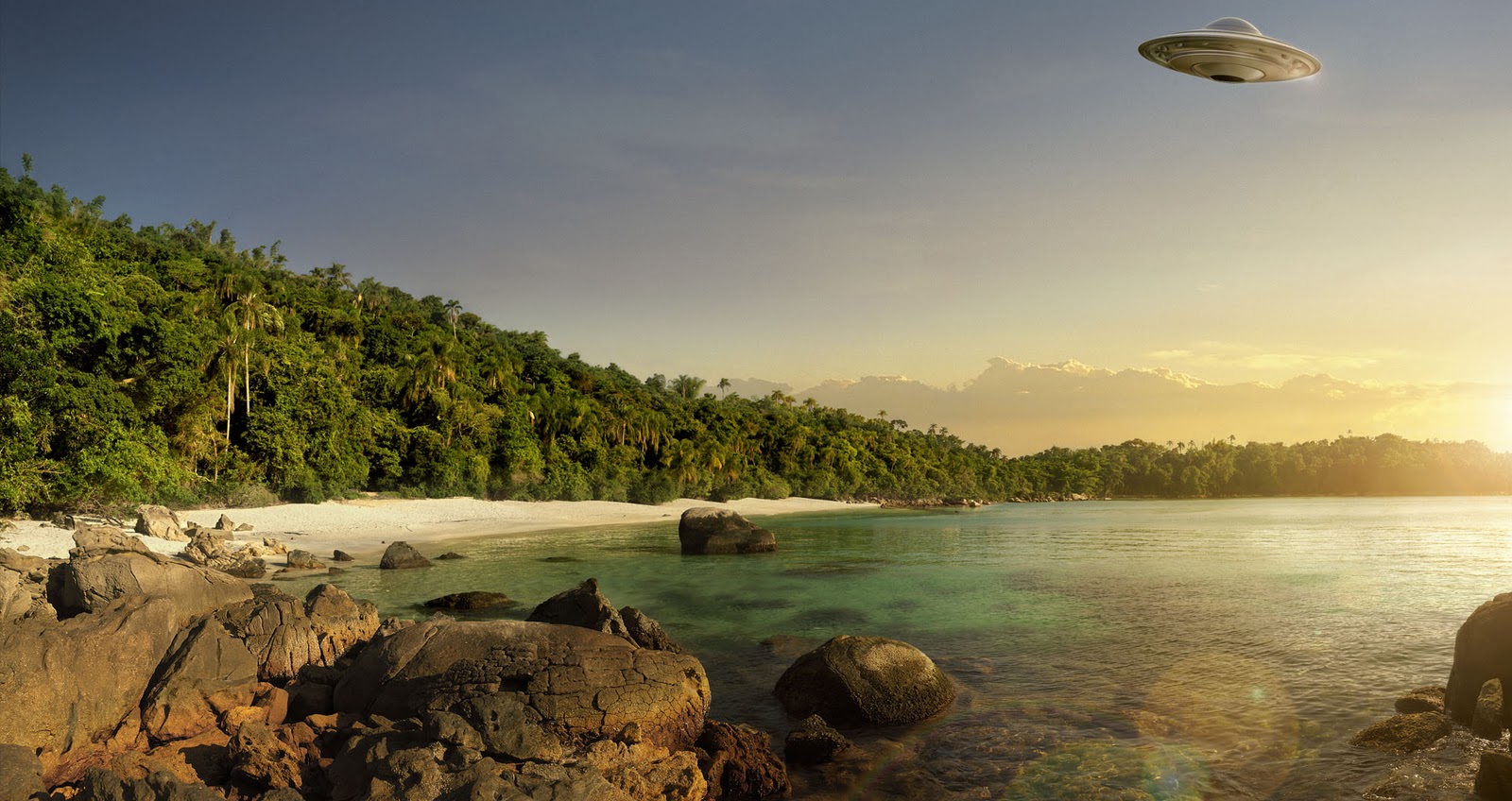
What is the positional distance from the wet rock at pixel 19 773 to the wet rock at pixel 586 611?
6.49 metres

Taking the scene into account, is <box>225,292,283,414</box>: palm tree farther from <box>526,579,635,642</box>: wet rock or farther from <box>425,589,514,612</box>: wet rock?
<box>526,579,635,642</box>: wet rock

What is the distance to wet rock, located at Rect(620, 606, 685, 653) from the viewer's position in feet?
42.0

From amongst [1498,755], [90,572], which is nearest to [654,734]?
[1498,755]

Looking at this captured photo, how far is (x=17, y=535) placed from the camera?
24.2 meters

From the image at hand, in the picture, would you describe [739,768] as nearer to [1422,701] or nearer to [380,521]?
[1422,701]

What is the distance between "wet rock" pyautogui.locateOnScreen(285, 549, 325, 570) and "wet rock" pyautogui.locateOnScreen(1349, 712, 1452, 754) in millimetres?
28607

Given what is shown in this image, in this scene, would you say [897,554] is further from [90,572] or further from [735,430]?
[735,430]

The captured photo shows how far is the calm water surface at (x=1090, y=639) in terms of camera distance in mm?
9227

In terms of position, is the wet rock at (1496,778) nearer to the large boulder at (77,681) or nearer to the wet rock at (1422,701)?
the wet rock at (1422,701)

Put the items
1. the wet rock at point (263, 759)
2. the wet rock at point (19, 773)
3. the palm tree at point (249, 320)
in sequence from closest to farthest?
the wet rock at point (19, 773), the wet rock at point (263, 759), the palm tree at point (249, 320)

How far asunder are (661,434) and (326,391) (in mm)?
39419

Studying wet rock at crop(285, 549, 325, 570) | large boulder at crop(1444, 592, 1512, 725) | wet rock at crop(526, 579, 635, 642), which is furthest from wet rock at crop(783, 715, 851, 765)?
wet rock at crop(285, 549, 325, 570)

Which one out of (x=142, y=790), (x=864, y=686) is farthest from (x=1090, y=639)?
(x=142, y=790)

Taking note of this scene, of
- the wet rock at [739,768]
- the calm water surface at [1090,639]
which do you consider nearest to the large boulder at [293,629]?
the calm water surface at [1090,639]
